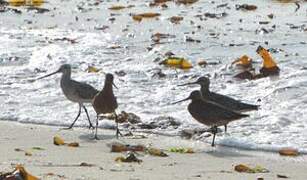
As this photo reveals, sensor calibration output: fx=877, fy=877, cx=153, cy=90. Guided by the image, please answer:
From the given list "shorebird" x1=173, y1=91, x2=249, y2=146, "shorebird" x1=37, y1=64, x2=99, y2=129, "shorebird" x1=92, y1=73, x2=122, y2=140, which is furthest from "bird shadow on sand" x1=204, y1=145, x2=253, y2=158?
"shorebird" x1=37, y1=64, x2=99, y2=129

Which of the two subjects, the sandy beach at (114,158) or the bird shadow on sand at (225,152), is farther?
the bird shadow on sand at (225,152)

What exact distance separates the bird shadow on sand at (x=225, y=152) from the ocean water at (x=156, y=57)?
0.51 feet

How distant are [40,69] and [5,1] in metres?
8.03

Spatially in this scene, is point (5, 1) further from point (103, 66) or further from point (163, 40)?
point (103, 66)

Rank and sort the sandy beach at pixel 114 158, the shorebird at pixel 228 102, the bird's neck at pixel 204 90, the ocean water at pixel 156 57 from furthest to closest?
the bird's neck at pixel 204 90 → the ocean water at pixel 156 57 → the shorebird at pixel 228 102 → the sandy beach at pixel 114 158

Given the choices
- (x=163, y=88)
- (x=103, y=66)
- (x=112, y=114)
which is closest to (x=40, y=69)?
(x=103, y=66)

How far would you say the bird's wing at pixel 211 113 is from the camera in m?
8.76

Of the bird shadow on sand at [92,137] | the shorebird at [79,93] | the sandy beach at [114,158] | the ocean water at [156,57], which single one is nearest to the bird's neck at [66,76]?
the shorebird at [79,93]

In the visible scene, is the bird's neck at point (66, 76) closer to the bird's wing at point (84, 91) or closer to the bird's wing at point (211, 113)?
the bird's wing at point (84, 91)

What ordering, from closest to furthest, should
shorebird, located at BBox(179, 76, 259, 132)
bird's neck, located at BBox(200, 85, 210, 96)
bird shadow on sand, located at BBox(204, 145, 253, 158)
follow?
bird shadow on sand, located at BBox(204, 145, 253, 158) → shorebird, located at BBox(179, 76, 259, 132) → bird's neck, located at BBox(200, 85, 210, 96)

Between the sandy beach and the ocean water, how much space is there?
1.50ft

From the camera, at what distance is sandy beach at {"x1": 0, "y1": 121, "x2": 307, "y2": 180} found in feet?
21.2

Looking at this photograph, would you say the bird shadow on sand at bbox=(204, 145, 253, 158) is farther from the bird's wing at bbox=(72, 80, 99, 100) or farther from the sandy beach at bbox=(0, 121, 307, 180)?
the bird's wing at bbox=(72, 80, 99, 100)

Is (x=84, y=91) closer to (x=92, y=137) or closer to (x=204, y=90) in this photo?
(x=92, y=137)
